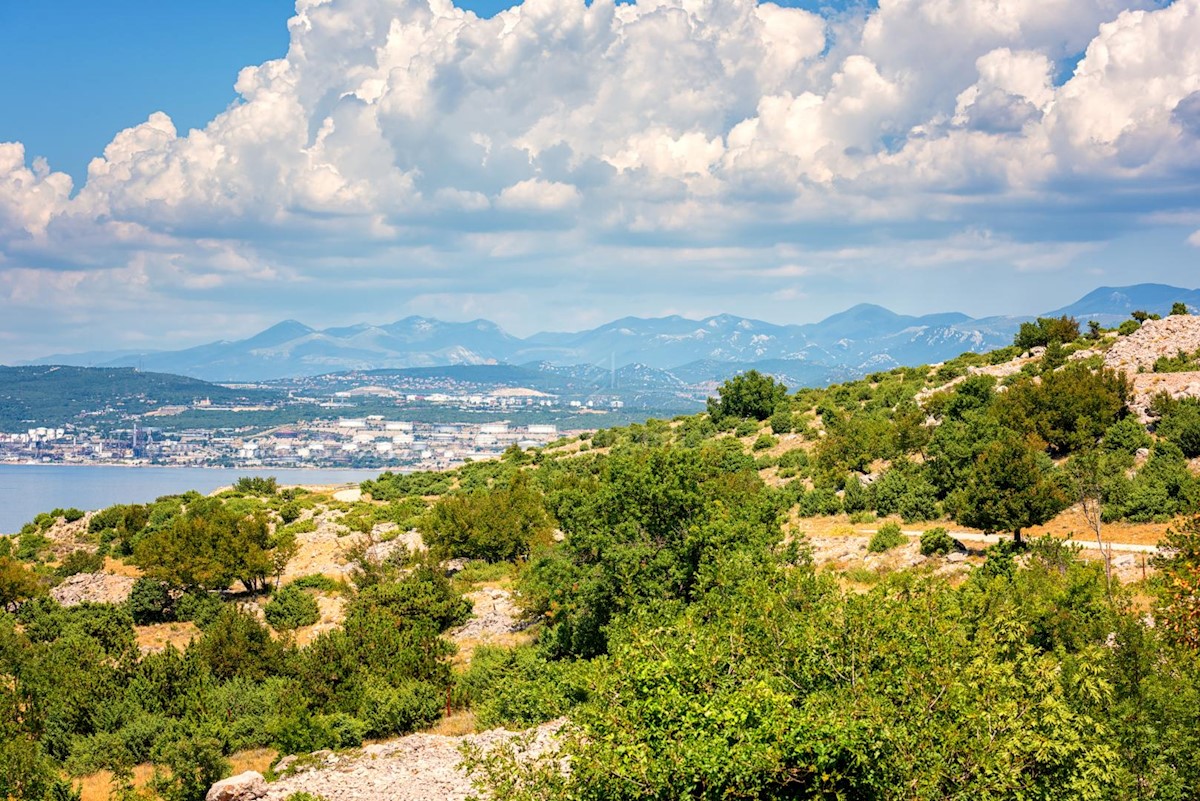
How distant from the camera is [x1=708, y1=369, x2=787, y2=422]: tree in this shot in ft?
224

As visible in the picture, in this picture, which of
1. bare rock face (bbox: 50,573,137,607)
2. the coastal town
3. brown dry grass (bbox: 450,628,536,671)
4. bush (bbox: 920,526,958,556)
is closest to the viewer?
brown dry grass (bbox: 450,628,536,671)

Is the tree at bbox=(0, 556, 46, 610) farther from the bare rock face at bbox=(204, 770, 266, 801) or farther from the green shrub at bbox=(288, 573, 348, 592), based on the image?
the bare rock face at bbox=(204, 770, 266, 801)

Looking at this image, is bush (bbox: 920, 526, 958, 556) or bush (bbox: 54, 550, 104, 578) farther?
bush (bbox: 54, 550, 104, 578)

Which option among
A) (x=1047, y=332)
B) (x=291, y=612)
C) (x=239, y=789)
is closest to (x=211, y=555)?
(x=291, y=612)

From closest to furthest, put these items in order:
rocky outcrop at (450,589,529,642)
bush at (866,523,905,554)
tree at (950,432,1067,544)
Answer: tree at (950,432,1067,544), bush at (866,523,905,554), rocky outcrop at (450,589,529,642)

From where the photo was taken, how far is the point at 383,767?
18844mm

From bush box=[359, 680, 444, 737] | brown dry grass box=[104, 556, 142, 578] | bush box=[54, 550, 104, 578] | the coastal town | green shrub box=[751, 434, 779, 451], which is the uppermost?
green shrub box=[751, 434, 779, 451]

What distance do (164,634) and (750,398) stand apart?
46.9 metres

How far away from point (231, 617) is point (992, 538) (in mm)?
30398

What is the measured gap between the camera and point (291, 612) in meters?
37.1

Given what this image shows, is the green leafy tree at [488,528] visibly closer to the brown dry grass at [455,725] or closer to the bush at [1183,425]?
the brown dry grass at [455,725]

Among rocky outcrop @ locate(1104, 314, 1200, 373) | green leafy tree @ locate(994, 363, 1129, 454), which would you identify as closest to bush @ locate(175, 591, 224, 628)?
green leafy tree @ locate(994, 363, 1129, 454)

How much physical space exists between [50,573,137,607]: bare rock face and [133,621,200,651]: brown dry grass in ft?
14.7

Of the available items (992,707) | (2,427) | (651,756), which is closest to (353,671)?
(651,756)
